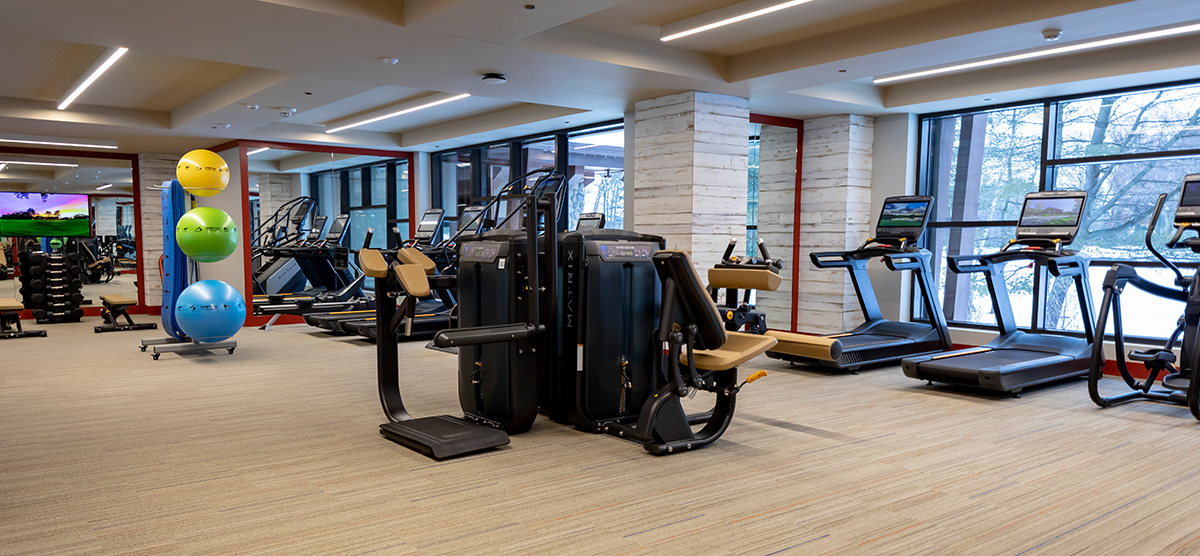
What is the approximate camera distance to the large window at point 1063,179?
22.2 feet

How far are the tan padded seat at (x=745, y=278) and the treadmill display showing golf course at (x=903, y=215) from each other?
361 cm

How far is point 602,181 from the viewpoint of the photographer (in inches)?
394

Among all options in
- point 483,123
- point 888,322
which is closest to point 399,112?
point 483,123

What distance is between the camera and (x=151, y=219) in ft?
38.3

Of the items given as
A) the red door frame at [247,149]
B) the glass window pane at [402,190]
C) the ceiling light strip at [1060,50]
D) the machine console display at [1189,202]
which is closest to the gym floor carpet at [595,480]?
the machine console display at [1189,202]

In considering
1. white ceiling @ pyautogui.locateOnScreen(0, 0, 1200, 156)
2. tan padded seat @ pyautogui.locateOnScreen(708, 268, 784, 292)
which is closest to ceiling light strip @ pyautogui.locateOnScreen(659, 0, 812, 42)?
white ceiling @ pyautogui.locateOnScreen(0, 0, 1200, 156)

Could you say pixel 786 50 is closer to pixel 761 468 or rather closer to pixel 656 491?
pixel 761 468

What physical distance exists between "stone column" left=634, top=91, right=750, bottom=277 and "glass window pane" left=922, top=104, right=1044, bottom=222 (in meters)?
2.25

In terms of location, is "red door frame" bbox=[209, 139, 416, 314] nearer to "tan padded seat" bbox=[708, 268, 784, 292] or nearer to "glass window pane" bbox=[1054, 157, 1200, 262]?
"tan padded seat" bbox=[708, 268, 784, 292]

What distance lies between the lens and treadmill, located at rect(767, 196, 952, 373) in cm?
657

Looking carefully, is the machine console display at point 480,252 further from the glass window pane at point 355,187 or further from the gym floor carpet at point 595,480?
the glass window pane at point 355,187

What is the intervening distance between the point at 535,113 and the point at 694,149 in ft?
9.30

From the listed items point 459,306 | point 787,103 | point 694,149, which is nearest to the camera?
point 459,306

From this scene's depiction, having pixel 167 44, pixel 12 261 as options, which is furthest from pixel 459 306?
pixel 12 261
